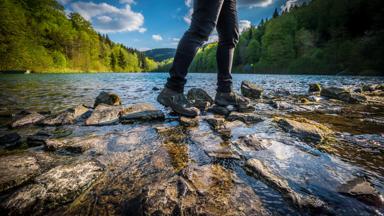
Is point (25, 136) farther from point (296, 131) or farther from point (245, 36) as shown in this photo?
point (245, 36)

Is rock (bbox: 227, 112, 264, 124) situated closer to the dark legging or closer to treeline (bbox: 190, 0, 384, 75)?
the dark legging

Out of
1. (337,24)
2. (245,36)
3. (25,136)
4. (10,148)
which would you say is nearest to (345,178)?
(10,148)

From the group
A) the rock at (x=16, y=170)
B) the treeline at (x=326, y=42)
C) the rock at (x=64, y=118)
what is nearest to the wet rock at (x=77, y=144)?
the rock at (x=16, y=170)

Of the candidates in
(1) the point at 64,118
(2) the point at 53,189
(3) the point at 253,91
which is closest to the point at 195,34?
(1) the point at 64,118

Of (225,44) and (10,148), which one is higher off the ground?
(225,44)

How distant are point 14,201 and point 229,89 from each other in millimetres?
3087

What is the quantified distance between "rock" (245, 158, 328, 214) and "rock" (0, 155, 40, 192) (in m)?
1.28

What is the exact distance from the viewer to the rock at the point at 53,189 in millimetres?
835

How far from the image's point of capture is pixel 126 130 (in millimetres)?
2107

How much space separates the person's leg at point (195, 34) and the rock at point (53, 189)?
164 cm

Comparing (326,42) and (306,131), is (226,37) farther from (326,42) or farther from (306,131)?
(326,42)

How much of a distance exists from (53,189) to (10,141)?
4.16ft

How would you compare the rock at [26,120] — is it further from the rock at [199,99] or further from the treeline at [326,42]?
the treeline at [326,42]

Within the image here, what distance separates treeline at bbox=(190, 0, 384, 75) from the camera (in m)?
30.1
